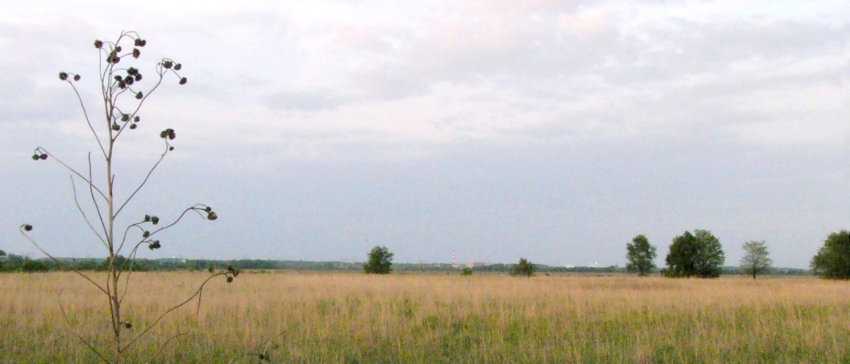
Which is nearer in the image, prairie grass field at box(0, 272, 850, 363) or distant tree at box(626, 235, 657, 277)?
prairie grass field at box(0, 272, 850, 363)

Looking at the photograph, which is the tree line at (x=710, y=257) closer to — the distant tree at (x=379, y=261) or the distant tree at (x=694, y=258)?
the distant tree at (x=694, y=258)

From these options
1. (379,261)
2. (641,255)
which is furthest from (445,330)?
(641,255)

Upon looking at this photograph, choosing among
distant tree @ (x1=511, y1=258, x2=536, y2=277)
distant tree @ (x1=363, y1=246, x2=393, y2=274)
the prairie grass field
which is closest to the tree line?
distant tree @ (x1=511, y1=258, x2=536, y2=277)

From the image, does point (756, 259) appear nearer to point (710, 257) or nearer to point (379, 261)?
point (710, 257)

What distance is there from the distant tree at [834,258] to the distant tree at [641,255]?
12453 millimetres

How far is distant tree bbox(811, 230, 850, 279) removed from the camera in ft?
139

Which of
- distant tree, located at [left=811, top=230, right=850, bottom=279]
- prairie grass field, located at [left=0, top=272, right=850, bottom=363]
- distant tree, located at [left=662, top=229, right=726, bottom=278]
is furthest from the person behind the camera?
distant tree, located at [left=662, top=229, right=726, bottom=278]

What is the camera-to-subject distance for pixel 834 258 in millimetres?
42875

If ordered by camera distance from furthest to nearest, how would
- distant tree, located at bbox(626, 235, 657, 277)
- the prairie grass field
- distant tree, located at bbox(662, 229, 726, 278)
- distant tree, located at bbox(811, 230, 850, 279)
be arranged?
distant tree, located at bbox(626, 235, 657, 277), distant tree, located at bbox(662, 229, 726, 278), distant tree, located at bbox(811, 230, 850, 279), the prairie grass field

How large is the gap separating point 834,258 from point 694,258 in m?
8.56

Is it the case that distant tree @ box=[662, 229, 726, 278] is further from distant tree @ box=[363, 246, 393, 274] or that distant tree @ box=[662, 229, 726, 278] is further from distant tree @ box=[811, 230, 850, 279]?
distant tree @ box=[363, 246, 393, 274]

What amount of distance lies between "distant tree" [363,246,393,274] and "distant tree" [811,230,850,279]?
29.6 m

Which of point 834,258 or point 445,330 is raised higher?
point 834,258

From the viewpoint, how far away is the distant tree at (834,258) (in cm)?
4228
